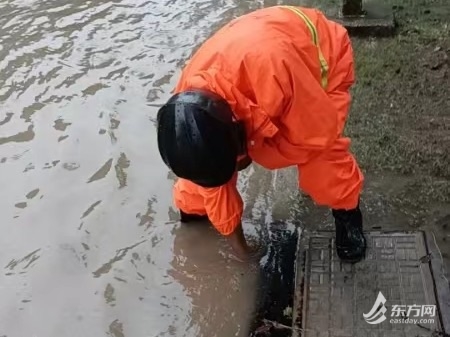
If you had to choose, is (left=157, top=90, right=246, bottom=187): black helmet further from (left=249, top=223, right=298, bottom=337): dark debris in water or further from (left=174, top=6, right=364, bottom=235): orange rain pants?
(left=249, top=223, right=298, bottom=337): dark debris in water

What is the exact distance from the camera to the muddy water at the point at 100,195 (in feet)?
11.8

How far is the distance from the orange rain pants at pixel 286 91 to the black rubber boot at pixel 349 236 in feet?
0.30

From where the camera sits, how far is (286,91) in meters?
2.94

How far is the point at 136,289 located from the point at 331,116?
133 centimetres

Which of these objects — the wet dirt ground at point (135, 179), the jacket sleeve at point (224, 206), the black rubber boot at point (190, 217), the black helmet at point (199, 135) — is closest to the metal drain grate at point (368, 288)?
the wet dirt ground at point (135, 179)

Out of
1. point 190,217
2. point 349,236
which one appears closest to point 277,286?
point 349,236

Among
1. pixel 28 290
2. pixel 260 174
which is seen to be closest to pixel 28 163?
pixel 28 290

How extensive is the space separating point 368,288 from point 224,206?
2.44 ft

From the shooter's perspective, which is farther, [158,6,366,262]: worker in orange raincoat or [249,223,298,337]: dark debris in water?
[249,223,298,337]: dark debris in water

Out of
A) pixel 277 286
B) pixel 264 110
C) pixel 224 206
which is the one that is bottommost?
pixel 277 286

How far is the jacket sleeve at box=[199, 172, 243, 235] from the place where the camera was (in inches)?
131

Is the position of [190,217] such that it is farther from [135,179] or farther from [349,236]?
[349,236]

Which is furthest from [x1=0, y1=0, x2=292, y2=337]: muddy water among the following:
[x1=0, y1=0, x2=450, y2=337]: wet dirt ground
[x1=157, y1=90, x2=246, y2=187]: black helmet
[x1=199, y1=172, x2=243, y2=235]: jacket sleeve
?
[x1=157, y1=90, x2=246, y2=187]: black helmet

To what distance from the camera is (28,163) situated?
4.56 m
